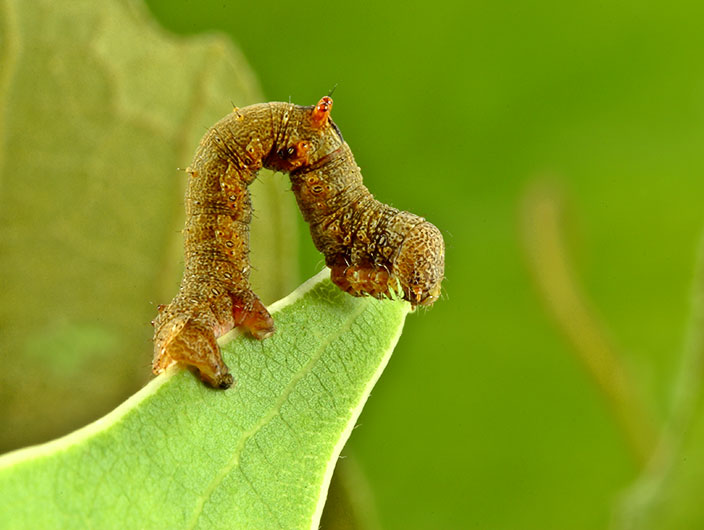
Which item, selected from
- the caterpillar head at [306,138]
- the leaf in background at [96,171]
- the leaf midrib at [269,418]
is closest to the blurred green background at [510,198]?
the leaf in background at [96,171]

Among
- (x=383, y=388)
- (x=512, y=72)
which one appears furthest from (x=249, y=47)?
(x=383, y=388)

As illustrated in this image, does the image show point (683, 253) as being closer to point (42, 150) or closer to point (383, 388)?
point (383, 388)

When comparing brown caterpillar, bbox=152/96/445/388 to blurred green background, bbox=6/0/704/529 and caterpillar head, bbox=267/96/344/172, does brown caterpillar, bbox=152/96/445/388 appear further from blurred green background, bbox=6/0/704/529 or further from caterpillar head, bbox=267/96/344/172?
blurred green background, bbox=6/0/704/529

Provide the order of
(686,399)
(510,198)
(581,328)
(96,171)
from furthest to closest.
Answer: (510,198)
(581,328)
(96,171)
(686,399)

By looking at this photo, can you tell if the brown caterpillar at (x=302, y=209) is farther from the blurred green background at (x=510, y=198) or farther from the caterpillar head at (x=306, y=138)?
the blurred green background at (x=510, y=198)

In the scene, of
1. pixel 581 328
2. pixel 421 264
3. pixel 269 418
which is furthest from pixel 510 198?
pixel 269 418

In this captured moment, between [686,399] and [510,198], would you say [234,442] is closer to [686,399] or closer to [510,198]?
[686,399]
